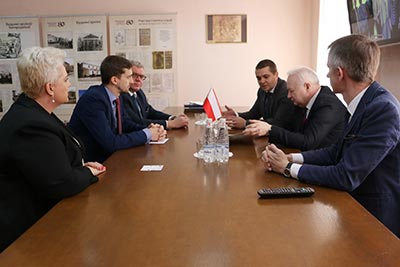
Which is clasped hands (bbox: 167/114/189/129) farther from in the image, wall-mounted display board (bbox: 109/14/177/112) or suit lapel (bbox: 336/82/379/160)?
wall-mounted display board (bbox: 109/14/177/112)

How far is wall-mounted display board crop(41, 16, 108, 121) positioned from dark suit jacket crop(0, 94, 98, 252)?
12.7 feet

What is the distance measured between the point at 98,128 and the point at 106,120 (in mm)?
76

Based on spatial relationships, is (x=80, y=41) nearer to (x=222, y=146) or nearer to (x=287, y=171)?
(x=222, y=146)

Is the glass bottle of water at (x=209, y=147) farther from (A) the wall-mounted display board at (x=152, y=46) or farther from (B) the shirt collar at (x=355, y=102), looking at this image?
(A) the wall-mounted display board at (x=152, y=46)

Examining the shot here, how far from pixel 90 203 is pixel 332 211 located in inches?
32.7

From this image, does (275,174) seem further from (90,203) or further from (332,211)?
(90,203)

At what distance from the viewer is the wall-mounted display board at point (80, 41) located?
525 cm

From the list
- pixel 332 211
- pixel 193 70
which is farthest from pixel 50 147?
pixel 193 70

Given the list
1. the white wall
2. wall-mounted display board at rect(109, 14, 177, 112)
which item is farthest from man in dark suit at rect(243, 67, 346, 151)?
wall-mounted display board at rect(109, 14, 177, 112)

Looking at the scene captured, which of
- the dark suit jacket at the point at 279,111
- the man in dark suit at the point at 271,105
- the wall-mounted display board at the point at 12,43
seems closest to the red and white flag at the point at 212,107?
the man in dark suit at the point at 271,105

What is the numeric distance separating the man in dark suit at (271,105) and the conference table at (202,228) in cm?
125

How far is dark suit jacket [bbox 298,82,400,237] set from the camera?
4.83 ft

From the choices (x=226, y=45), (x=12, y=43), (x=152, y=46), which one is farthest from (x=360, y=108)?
(x=12, y=43)

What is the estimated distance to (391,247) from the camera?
1018 mm
